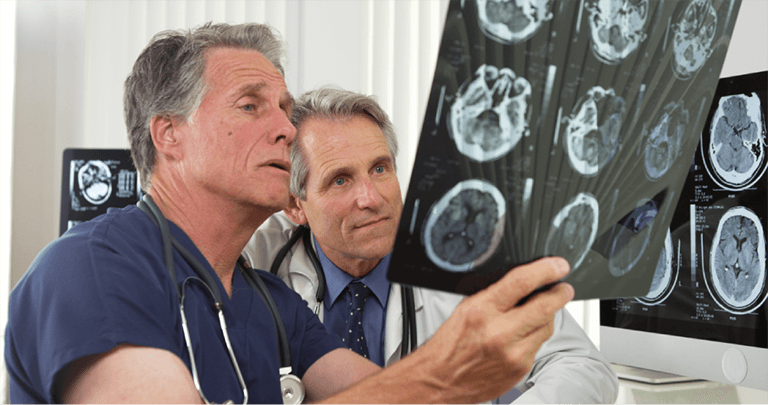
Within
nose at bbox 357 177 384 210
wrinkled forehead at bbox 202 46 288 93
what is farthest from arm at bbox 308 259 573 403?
nose at bbox 357 177 384 210

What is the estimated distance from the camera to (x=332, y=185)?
1.20 metres

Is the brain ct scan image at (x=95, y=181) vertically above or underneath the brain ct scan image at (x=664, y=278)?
above

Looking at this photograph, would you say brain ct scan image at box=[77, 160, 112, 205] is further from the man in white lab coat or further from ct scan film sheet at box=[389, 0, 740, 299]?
ct scan film sheet at box=[389, 0, 740, 299]

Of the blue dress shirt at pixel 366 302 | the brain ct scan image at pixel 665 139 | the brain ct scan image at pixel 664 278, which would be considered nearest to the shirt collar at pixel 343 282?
the blue dress shirt at pixel 366 302

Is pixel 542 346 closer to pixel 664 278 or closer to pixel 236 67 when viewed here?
pixel 664 278

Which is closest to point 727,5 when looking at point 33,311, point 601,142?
point 601,142

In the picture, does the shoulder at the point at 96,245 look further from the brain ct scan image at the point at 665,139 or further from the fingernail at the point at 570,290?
the brain ct scan image at the point at 665,139

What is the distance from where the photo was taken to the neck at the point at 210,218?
0.81 m

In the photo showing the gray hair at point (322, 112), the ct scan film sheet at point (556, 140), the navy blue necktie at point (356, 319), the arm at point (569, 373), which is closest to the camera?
the ct scan film sheet at point (556, 140)

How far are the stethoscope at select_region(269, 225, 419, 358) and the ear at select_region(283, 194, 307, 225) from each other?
2cm

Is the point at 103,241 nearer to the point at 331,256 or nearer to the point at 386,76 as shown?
the point at 331,256

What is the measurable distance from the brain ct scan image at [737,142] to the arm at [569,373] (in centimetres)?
38

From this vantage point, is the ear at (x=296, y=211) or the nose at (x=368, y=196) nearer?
the nose at (x=368, y=196)

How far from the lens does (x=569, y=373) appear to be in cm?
104
